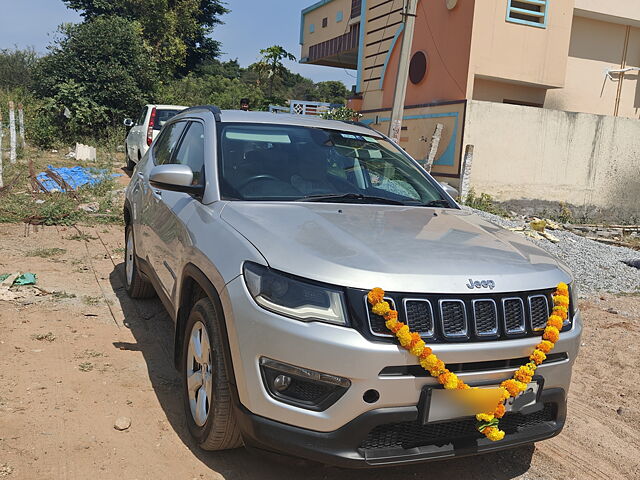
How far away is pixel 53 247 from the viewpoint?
287 inches

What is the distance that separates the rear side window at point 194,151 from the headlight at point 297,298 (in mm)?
1237

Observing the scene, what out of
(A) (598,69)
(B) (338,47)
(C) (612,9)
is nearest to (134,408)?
(C) (612,9)

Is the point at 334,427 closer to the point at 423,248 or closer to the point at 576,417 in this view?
the point at 423,248

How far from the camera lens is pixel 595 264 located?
8.54 m

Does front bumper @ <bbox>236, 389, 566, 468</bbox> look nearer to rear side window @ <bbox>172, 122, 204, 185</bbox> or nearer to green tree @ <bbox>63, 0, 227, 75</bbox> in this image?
rear side window @ <bbox>172, 122, 204, 185</bbox>

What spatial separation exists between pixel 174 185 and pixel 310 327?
152cm

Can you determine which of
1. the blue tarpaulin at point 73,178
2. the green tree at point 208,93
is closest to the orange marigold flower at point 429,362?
the blue tarpaulin at point 73,178

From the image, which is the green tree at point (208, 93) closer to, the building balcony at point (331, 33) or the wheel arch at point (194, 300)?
the building balcony at point (331, 33)

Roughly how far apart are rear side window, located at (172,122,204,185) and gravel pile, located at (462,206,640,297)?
3.87 metres

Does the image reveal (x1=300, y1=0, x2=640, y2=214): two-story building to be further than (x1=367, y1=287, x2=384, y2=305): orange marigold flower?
Yes

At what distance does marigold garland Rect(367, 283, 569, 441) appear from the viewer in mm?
2270

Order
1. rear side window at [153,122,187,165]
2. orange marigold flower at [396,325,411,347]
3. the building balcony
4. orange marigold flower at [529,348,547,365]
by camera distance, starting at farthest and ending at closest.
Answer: the building balcony < rear side window at [153,122,187,165] < orange marigold flower at [529,348,547,365] < orange marigold flower at [396,325,411,347]

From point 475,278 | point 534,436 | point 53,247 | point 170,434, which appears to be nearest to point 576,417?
point 534,436

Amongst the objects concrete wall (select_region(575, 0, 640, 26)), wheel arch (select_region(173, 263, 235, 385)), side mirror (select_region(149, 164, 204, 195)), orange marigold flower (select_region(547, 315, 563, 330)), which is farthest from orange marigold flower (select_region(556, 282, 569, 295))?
concrete wall (select_region(575, 0, 640, 26))
